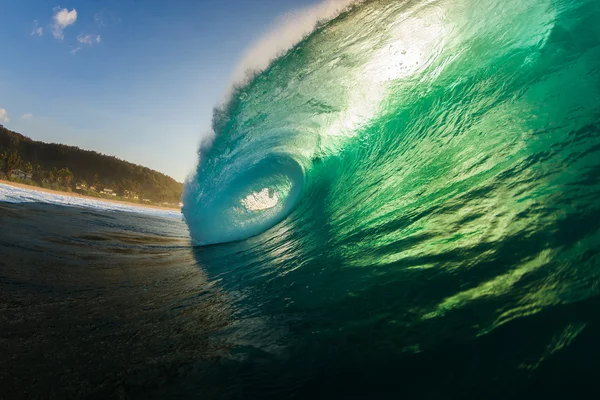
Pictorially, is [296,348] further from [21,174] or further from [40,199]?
[21,174]

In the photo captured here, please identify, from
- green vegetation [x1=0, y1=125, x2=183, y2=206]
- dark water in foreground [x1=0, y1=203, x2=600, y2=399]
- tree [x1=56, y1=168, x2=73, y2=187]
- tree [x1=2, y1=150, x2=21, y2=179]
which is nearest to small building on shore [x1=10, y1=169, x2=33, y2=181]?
green vegetation [x1=0, y1=125, x2=183, y2=206]

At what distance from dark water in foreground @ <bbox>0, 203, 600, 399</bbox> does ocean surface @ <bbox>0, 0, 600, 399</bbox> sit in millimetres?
10

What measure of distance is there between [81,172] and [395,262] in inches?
3734

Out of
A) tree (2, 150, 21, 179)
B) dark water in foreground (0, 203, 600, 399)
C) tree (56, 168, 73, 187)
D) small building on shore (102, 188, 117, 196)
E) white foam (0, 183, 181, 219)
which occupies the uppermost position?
tree (2, 150, 21, 179)

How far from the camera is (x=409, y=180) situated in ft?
15.9

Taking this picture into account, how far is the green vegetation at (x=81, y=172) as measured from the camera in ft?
212

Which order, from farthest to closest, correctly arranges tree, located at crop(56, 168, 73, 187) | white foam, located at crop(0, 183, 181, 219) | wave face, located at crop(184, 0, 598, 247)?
1. tree, located at crop(56, 168, 73, 187)
2. white foam, located at crop(0, 183, 181, 219)
3. wave face, located at crop(184, 0, 598, 247)

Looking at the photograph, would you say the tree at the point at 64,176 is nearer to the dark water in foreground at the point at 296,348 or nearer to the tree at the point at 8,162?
the tree at the point at 8,162

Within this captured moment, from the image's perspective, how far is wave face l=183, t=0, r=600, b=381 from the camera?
6.51 feet

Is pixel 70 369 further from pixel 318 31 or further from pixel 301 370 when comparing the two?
pixel 318 31

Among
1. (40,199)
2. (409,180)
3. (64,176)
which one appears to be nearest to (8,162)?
(64,176)

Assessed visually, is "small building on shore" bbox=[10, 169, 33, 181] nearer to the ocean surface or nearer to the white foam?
the white foam

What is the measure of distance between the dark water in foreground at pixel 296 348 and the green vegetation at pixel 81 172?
244 ft

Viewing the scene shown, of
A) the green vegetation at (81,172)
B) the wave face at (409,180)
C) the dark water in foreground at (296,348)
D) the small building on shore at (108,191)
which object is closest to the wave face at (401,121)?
the wave face at (409,180)
